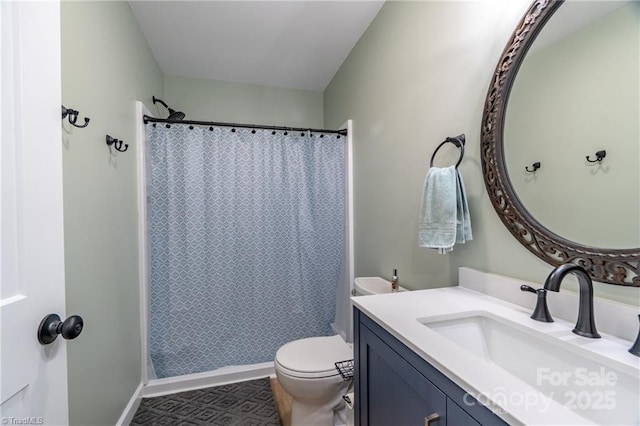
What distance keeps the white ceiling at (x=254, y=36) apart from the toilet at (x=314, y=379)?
1.73m

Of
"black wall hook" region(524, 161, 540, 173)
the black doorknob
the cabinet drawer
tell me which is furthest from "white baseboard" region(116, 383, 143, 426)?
"black wall hook" region(524, 161, 540, 173)

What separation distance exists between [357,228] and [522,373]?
144cm

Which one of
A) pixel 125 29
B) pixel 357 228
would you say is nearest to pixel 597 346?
pixel 357 228

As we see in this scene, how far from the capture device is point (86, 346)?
3.77ft

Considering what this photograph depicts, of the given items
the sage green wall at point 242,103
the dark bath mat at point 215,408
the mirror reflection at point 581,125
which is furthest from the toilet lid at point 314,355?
the sage green wall at point 242,103

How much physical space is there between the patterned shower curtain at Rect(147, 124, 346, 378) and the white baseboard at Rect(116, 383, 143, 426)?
0.60 feet

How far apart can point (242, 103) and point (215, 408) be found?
2459 millimetres

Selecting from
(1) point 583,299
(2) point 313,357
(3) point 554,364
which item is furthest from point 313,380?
(1) point 583,299

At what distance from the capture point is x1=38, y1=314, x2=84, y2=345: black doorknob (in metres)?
0.58

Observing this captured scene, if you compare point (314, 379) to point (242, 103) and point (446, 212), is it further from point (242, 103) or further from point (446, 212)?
point (242, 103)

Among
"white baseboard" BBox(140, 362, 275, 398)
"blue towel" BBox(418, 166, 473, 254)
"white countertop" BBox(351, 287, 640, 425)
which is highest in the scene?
"blue towel" BBox(418, 166, 473, 254)

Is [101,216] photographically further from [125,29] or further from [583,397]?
[583,397]

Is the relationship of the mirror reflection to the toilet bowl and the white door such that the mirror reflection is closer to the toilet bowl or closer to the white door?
the toilet bowl

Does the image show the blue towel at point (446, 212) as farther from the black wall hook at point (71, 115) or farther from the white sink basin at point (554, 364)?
the black wall hook at point (71, 115)
